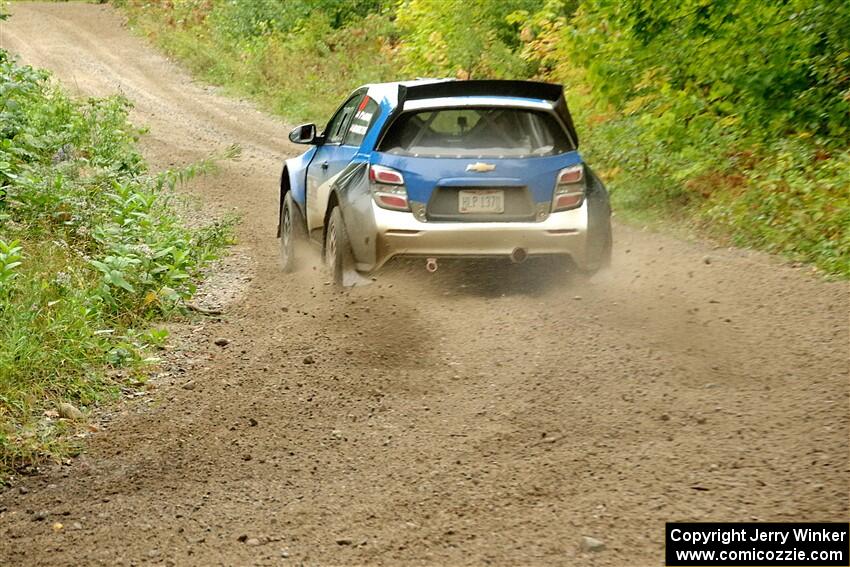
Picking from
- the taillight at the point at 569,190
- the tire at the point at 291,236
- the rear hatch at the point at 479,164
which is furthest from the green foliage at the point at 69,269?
the taillight at the point at 569,190

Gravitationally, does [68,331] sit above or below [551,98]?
below

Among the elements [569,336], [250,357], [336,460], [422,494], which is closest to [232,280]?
[250,357]

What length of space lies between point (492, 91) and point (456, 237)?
49.7 inches

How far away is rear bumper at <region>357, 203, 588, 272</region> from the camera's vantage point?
826 cm

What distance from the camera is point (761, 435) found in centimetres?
549

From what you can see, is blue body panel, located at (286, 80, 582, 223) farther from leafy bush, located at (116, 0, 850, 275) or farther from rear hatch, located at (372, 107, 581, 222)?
leafy bush, located at (116, 0, 850, 275)

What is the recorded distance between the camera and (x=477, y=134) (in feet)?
28.3

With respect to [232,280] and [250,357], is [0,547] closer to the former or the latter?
[250,357]

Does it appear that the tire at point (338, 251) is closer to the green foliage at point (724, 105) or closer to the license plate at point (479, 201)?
the license plate at point (479, 201)

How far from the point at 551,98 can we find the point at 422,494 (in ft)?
15.1

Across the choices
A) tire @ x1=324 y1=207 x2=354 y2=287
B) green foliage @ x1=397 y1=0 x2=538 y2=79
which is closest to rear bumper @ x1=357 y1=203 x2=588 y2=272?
tire @ x1=324 y1=207 x2=354 y2=287

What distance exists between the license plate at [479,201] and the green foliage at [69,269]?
94.8 inches

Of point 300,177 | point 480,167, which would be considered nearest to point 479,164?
point 480,167

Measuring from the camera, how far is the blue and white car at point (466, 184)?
8.28m
